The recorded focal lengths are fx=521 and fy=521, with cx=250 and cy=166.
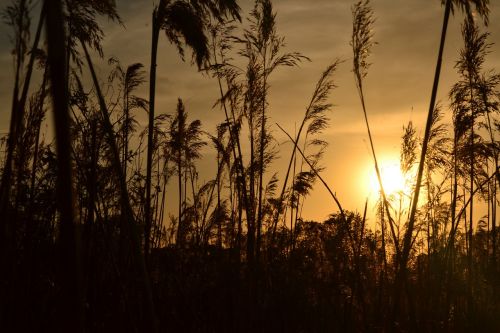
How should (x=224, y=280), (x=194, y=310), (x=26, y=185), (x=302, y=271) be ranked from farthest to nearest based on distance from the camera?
(x=302, y=271) → (x=26, y=185) → (x=224, y=280) → (x=194, y=310)

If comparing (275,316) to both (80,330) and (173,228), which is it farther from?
(173,228)

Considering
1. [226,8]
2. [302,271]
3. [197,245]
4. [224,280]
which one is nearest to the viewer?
[226,8]

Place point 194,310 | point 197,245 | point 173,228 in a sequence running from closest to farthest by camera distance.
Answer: point 194,310
point 197,245
point 173,228

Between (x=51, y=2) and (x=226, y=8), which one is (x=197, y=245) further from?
(x=51, y=2)

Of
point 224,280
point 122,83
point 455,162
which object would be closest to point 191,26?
point 224,280

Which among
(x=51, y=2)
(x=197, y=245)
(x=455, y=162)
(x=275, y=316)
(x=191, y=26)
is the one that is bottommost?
(x=275, y=316)

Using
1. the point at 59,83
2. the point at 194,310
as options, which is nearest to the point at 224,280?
the point at 194,310

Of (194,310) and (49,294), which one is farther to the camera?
(194,310)

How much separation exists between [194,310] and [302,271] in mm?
1756

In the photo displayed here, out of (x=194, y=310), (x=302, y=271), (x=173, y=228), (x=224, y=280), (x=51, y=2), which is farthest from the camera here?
(x=173, y=228)

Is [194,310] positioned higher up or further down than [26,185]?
further down

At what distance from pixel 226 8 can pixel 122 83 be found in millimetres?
3535

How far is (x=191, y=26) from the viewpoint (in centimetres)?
398

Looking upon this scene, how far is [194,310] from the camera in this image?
13.6 ft
